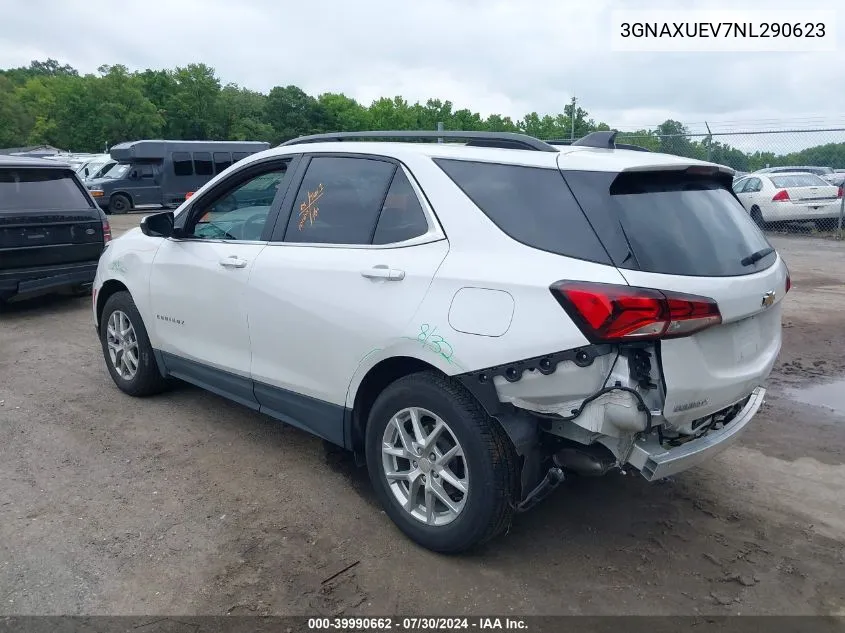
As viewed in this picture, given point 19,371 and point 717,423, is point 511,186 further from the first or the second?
point 19,371

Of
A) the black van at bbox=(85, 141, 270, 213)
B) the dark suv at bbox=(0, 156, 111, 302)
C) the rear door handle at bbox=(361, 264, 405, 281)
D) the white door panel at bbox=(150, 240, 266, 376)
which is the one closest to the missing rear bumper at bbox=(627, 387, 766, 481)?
the rear door handle at bbox=(361, 264, 405, 281)

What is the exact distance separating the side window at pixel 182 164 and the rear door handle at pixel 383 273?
21.4 m

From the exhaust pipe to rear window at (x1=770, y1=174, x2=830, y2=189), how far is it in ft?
48.6

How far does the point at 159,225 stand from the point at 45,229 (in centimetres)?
408

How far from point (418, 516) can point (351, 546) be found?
→ 0.35 metres

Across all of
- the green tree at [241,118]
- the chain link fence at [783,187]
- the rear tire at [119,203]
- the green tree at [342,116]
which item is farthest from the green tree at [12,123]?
the chain link fence at [783,187]

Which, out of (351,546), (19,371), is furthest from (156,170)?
(351,546)

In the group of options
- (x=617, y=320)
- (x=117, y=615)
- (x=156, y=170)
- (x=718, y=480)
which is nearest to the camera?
(x=617, y=320)

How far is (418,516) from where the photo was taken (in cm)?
326

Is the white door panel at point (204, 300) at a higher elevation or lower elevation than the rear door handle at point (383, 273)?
lower

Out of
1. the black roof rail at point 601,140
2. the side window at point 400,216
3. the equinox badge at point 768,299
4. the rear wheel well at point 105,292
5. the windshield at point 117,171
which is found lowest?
the rear wheel well at point 105,292

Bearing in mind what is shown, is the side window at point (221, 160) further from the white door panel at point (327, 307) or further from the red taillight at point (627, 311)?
the red taillight at point (627, 311)

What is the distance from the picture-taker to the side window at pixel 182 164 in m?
22.8

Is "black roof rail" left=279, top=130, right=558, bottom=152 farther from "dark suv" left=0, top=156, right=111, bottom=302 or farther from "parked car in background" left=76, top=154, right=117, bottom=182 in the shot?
"parked car in background" left=76, top=154, right=117, bottom=182
